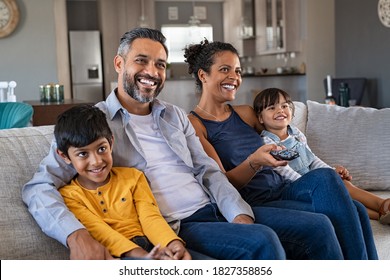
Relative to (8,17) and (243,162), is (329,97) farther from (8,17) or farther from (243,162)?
(8,17)

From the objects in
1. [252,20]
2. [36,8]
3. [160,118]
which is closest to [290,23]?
[252,20]

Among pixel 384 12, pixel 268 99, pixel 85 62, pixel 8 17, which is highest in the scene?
pixel 8 17

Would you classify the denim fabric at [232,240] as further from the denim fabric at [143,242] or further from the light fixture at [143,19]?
the light fixture at [143,19]

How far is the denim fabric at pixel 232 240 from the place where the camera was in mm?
1470

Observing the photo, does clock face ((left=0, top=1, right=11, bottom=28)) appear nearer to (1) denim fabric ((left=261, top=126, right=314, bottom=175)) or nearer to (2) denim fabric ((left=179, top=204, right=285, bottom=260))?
(1) denim fabric ((left=261, top=126, right=314, bottom=175))

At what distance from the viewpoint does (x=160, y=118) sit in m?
1.90

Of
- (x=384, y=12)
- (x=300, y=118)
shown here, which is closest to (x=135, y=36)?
(x=300, y=118)

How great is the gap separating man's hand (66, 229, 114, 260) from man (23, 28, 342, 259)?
4 centimetres

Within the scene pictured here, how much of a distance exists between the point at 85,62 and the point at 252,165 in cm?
799

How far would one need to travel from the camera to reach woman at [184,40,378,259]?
1.73 m

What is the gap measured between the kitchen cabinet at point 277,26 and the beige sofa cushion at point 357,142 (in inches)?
202

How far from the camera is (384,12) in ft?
19.6
